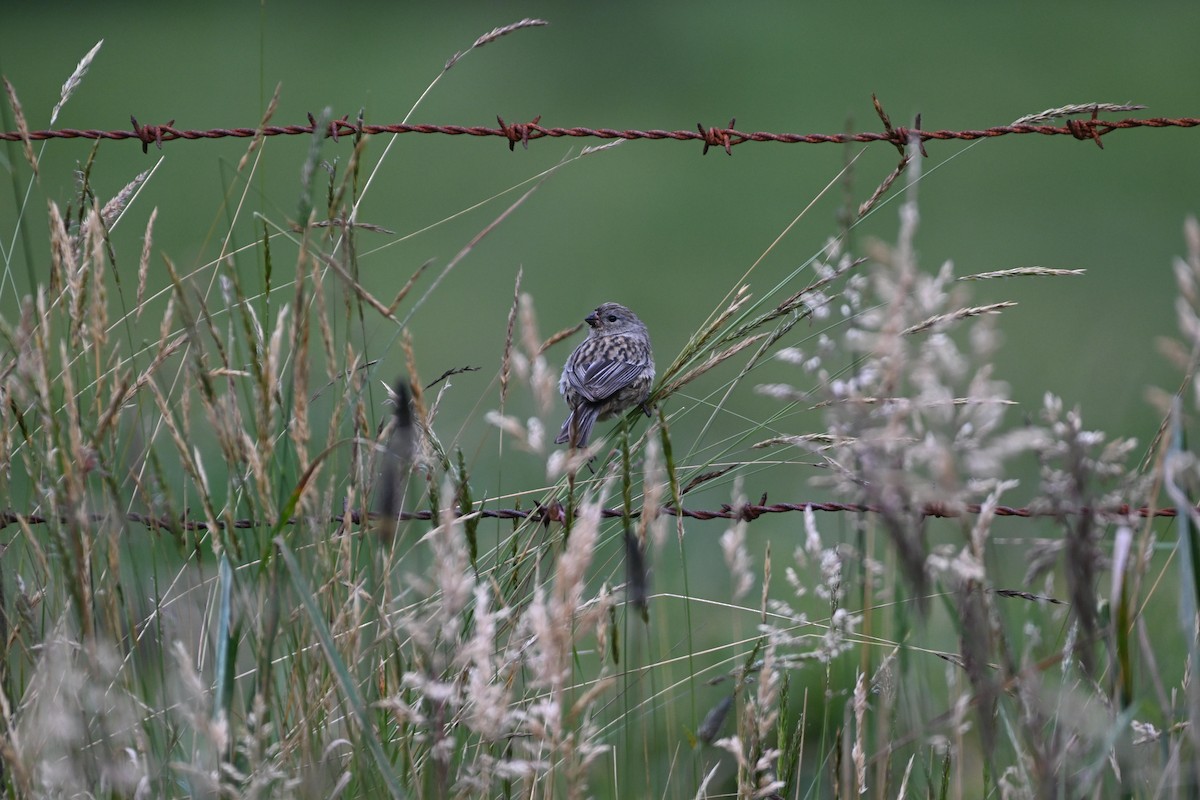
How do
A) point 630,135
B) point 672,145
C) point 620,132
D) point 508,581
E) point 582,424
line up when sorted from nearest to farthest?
point 508,581, point 620,132, point 630,135, point 582,424, point 672,145

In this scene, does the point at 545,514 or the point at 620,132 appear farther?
the point at 620,132

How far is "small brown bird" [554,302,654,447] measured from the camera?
→ 16.4ft

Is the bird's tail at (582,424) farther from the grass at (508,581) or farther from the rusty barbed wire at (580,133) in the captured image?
the grass at (508,581)

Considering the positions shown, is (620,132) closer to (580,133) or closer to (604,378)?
(580,133)

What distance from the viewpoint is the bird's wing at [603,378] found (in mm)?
4996

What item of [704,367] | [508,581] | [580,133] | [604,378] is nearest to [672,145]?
[604,378]

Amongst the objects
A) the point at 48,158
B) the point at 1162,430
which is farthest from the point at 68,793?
the point at 48,158

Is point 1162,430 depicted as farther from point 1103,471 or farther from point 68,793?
point 68,793

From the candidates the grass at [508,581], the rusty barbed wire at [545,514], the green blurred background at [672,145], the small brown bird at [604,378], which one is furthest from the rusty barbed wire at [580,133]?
the green blurred background at [672,145]

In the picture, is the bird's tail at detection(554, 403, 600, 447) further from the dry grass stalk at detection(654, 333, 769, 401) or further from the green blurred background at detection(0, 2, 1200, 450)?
the green blurred background at detection(0, 2, 1200, 450)

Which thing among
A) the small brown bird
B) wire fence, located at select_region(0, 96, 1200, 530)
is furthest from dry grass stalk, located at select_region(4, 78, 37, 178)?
the small brown bird

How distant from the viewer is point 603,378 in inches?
198

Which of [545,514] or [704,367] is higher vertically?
[704,367]

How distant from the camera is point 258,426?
210 cm
